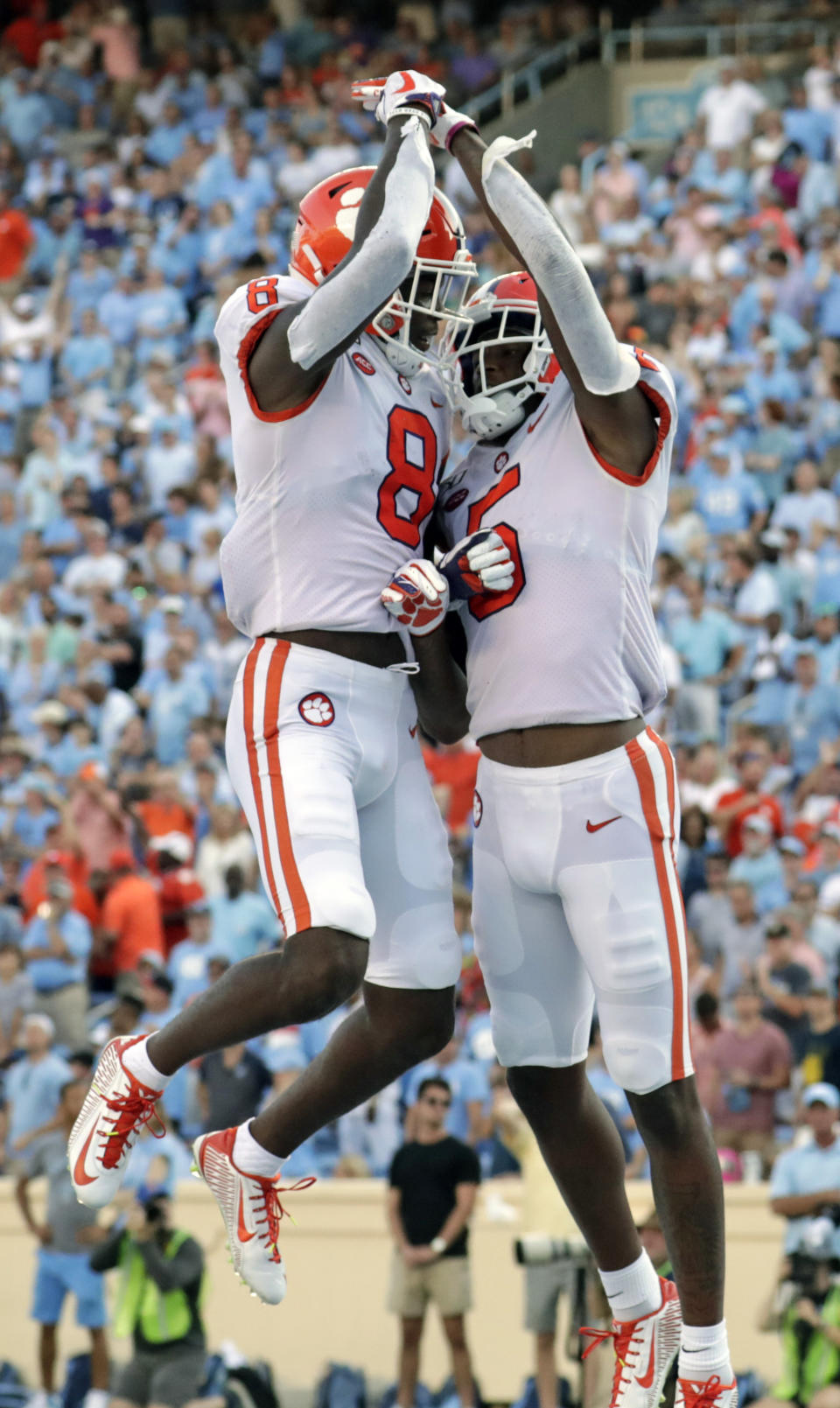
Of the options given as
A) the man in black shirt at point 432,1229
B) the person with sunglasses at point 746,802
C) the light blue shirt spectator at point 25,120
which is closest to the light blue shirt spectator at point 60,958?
the man in black shirt at point 432,1229

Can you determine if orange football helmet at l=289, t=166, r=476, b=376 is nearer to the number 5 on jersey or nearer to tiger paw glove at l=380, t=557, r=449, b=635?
the number 5 on jersey

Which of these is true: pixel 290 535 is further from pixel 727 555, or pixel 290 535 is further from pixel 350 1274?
pixel 727 555

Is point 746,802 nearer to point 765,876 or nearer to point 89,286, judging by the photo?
point 765,876

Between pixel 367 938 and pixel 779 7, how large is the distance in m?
17.2

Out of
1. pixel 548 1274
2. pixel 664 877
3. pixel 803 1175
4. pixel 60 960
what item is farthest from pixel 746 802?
pixel 664 877

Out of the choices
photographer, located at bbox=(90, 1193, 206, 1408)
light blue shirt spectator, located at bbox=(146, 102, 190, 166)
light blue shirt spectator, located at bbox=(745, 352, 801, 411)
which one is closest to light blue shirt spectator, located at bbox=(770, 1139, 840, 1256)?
photographer, located at bbox=(90, 1193, 206, 1408)

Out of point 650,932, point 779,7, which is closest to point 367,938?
point 650,932

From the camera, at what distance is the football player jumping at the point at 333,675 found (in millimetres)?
5121

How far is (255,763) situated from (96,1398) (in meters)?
5.97

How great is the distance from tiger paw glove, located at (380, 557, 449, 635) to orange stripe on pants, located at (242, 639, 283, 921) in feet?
1.17

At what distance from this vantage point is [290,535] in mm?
5340

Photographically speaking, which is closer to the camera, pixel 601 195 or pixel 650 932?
pixel 650 932

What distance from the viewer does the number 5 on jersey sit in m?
5.31

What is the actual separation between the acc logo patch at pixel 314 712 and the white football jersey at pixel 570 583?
383 mm
